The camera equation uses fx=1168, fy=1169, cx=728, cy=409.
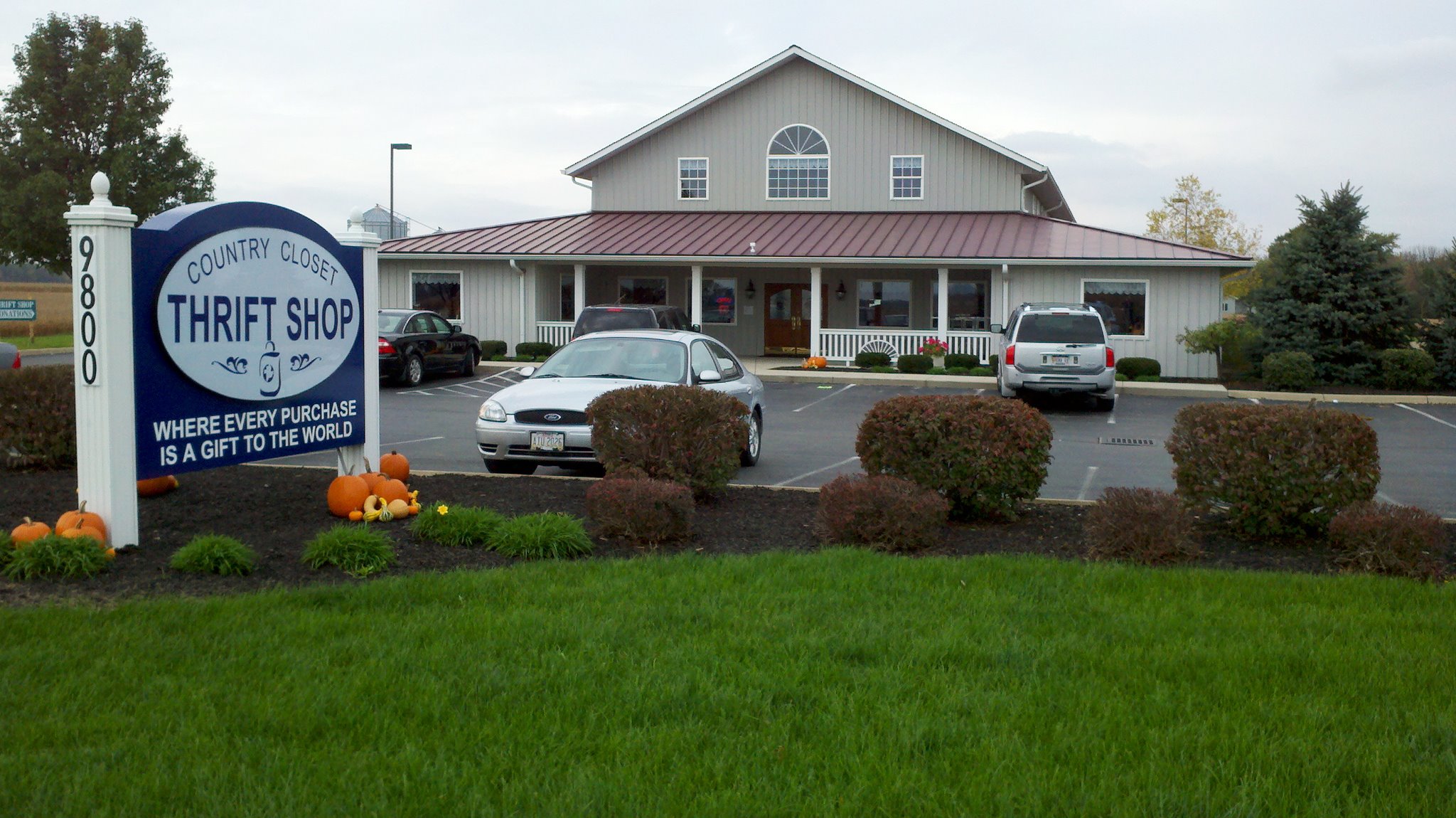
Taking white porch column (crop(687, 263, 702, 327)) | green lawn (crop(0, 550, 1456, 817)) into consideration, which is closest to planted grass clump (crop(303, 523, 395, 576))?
green lawn (crop(0, 550, 1456, 817))

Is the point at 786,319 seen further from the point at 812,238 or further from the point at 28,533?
the point at 28,533

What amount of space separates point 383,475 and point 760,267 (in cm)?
2373

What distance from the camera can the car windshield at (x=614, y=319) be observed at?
22.2 metres

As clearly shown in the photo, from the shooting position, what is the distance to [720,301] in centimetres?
3291

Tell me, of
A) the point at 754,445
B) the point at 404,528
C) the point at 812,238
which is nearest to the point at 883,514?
the point at 404,528

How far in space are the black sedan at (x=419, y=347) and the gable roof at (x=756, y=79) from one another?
25.9ft

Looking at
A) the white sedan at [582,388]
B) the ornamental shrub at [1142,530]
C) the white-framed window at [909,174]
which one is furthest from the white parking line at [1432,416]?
the ornamental shrub at [1142,530]

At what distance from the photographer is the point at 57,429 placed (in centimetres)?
991

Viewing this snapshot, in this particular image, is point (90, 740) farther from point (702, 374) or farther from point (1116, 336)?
point (1116, 336)

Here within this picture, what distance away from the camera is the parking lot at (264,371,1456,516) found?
11789 mm

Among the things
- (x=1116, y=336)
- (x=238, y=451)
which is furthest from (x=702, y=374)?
(x=1116, y=336)

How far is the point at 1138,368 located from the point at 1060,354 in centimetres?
597

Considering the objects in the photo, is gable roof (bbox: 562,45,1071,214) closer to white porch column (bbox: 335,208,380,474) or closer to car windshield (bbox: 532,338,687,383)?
car windshield (bbox: 532,338,687,383)

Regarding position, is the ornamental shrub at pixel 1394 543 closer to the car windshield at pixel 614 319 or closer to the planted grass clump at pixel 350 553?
the planted grass clump at pixel 350 553
